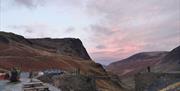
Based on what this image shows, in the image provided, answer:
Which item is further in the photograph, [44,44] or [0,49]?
[44,44]

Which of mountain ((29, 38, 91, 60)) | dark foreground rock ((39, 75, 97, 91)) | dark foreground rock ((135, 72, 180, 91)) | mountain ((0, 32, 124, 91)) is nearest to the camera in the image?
dark foreground rock ((135, 72, 180, 91))

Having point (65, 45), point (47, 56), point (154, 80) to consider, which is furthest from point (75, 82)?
point (65, 45)

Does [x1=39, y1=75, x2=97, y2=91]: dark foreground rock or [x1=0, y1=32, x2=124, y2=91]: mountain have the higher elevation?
[x1=0, y1=32, x2=124, y2=91]: mountain

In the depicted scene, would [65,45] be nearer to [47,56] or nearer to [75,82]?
[47,56]

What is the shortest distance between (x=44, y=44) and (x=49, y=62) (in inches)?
2547

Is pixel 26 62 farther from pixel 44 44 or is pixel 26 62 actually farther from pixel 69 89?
pixel 44 44

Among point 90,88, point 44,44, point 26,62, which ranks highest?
point 44,44

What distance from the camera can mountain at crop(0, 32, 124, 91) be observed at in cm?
9900

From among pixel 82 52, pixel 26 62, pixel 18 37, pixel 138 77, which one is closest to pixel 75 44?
pixel 82 52

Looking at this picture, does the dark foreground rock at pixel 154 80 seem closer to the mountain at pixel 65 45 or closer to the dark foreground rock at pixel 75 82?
the dark foreground rock at pixel 75 82

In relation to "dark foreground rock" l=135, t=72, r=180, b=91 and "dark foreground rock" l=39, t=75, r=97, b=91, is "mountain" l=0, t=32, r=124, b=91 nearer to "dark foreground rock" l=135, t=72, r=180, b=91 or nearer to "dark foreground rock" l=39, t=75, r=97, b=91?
"dark foreground rock" l=39, t=75, r=97, b=91

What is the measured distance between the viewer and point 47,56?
119188mm

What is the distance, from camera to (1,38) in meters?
144

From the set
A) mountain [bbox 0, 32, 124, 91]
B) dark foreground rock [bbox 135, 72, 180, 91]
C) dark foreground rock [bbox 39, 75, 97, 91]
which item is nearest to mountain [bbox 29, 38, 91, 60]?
mountain [bbox 0, 32, 124, 91]
